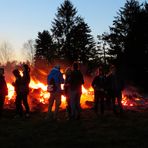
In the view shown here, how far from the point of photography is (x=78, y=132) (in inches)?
538

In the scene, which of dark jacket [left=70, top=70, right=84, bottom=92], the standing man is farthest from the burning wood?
the standing man

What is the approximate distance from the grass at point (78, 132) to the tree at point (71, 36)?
4786 centimetres

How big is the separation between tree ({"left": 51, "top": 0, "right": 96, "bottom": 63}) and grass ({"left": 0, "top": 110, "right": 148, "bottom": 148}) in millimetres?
47857

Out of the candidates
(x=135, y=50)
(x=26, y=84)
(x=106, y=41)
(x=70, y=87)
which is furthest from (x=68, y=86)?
(x=106, y=41)

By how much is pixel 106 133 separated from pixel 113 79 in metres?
4.83

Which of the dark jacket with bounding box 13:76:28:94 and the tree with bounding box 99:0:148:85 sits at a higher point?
the tree with bounding box 99:0:148:85

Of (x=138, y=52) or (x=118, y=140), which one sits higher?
(x=138, y=52)

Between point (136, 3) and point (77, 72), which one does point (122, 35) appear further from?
point (77, 72)

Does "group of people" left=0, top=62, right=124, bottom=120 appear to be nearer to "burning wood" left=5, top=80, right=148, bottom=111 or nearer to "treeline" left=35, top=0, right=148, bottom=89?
"burning wood" left=5, top=80, right=148, bottom=111

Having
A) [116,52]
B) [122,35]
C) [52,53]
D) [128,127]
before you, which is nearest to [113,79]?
[128,127]

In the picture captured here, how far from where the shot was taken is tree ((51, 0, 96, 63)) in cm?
6644

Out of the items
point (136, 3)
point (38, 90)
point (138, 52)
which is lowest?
point (38, 90)

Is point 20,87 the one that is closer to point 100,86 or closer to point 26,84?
point 26,84

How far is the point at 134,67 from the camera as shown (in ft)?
151
